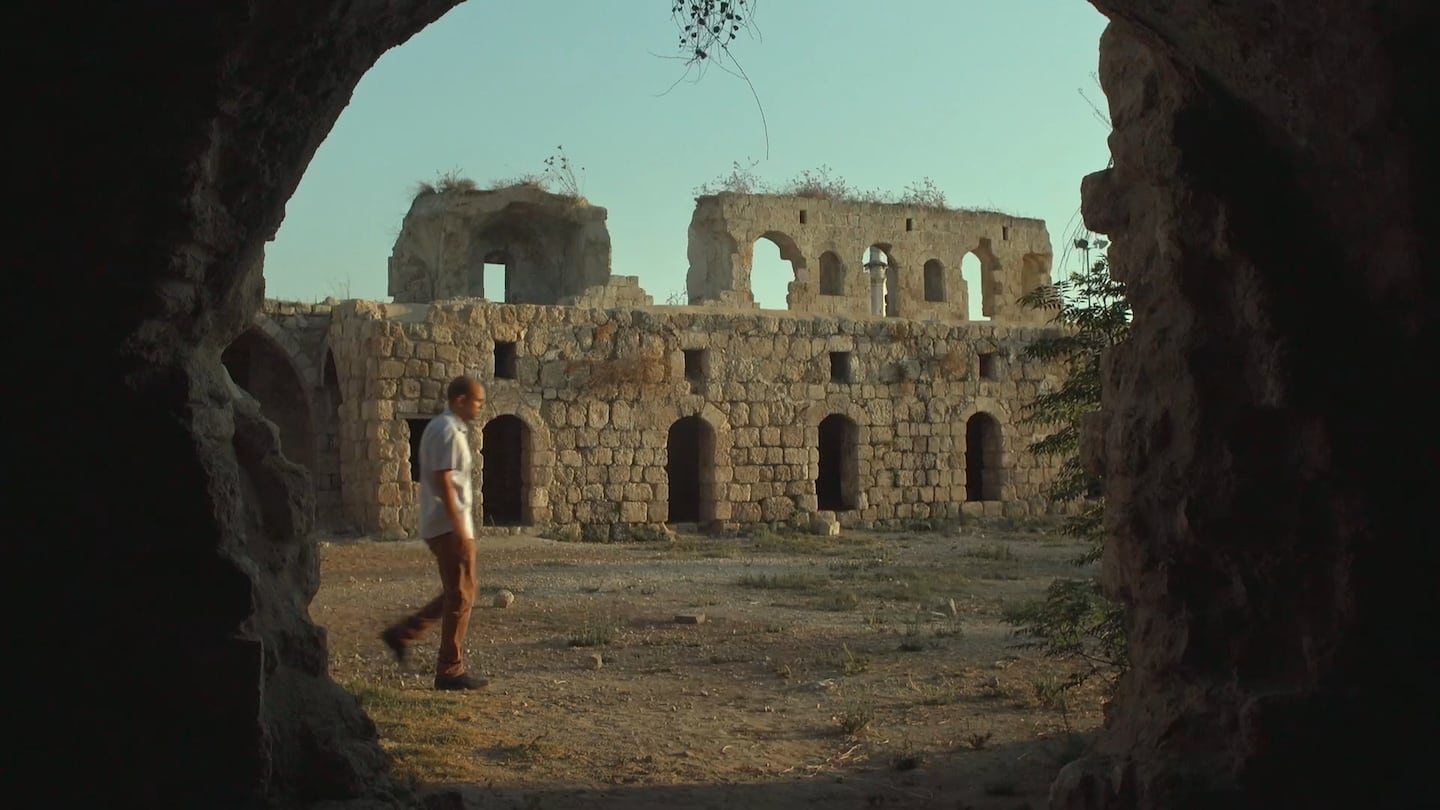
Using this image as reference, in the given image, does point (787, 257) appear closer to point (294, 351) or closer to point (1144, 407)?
point (294, 351)

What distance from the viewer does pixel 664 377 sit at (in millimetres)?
19031

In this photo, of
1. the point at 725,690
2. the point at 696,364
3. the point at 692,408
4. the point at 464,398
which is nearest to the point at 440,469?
the point at 464,398

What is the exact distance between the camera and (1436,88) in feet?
10.5

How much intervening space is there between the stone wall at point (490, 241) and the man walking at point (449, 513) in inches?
639

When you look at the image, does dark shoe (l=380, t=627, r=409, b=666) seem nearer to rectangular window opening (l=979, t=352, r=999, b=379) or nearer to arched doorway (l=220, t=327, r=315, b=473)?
arched doorway (l=220, t=327, r=315, b=473)

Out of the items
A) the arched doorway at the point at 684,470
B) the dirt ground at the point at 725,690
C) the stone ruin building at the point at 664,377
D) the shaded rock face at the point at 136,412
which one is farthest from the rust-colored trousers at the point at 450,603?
the arched doorway at the point at 684,470

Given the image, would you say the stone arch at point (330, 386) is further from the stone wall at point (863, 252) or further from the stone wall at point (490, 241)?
the stone wall at point (863, 252)

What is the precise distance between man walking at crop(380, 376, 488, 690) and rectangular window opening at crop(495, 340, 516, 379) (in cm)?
1126

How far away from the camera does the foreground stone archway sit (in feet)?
10.5

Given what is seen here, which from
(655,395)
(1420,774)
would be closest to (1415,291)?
(1420,774)

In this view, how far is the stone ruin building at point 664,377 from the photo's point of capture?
58.3 feet

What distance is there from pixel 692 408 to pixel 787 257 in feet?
23.5

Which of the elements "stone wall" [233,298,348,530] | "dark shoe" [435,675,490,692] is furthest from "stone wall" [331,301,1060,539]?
"dark shoe" [435,675,490,692]

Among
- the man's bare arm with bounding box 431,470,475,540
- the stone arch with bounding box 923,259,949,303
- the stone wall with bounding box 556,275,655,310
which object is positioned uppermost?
the stone arch with bounding box 923,259,949,303
